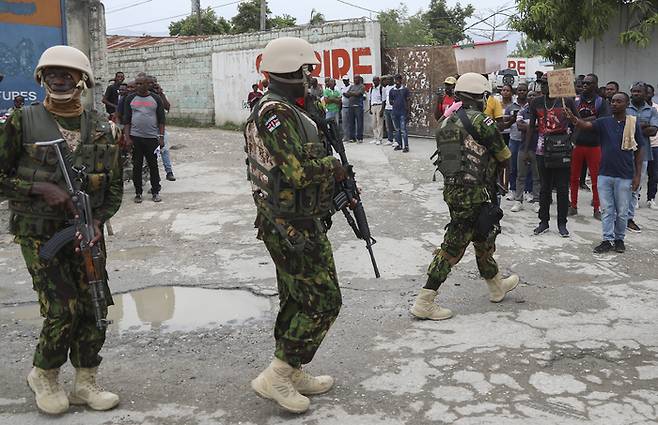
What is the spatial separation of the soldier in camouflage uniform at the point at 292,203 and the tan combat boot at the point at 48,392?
0.94 meters

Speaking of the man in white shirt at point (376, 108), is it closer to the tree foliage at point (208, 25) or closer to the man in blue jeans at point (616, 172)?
the man in blue jeans at point (616, 172)

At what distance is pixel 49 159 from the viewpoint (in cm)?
310

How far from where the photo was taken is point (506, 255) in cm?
627

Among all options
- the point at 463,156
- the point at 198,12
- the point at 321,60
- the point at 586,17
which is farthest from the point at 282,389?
the point at 198,12

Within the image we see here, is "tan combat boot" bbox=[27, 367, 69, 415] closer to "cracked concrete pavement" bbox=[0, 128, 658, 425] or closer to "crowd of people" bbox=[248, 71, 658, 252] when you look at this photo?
"cracked concrete pavement" bbox=[0, 128, 658, 425]

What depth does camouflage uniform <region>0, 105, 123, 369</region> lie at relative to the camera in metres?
3.10

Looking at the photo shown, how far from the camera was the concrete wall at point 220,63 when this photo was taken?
52.2ft

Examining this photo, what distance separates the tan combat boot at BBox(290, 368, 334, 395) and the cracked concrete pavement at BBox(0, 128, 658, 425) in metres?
0.06

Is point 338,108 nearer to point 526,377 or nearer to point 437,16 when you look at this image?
point 526,377

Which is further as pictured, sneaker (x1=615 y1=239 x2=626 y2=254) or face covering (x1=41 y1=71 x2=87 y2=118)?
sneaker (x1=615 y1=239 x2=626 y2=254)

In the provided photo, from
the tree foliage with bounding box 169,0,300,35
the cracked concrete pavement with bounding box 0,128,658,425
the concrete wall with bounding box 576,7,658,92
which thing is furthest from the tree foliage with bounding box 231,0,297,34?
the cracked concrete pavement with bounding box 0,128,658,425

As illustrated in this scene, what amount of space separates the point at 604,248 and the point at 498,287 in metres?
2.00

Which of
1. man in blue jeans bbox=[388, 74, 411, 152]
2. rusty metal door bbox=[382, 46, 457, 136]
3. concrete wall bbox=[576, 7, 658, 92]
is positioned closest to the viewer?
concrete wall bbox=[576, 7, 658, 92]

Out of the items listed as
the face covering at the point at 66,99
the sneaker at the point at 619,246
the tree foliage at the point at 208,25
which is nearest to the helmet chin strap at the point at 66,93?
the face covering at the point at 66,99
